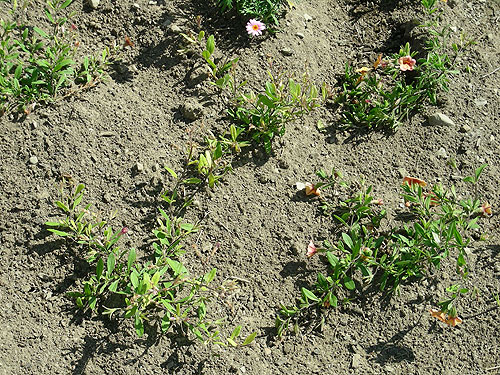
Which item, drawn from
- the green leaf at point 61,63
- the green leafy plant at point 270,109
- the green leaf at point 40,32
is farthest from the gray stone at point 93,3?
the green leafy plant at point 270,109

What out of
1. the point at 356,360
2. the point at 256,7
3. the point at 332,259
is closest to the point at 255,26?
the point at 256,7

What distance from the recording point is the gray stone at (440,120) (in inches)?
155

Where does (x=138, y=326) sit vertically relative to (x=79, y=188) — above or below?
below

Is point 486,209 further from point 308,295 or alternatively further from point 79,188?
point 79,188

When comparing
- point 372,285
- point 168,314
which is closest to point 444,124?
point 372,285

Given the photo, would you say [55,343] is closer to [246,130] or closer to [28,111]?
[28,111]

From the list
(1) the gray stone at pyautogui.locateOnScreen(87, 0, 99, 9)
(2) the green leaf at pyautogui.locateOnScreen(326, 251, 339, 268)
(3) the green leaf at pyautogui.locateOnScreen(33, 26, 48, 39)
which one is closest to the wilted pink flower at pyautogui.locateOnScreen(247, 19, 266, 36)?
(1) the gray stone at pyautogui.locateOnScreen(87, 0, 99, 9)

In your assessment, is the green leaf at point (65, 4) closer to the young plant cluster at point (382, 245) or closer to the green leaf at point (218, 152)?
the green leaf at point (218, 152)

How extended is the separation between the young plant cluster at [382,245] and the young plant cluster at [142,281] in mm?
456

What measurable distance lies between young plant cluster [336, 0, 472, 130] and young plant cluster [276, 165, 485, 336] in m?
0.49

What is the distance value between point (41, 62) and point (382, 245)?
2255 mm

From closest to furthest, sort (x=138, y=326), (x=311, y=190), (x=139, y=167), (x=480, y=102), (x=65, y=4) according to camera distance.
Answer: (x=138, y=326) → (x=139, y=167) → (x=311, y=190) → (x=65, y=4) → (x=480, y=102)

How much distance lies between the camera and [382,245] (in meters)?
3.50

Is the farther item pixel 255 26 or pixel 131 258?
pixel 255 26
